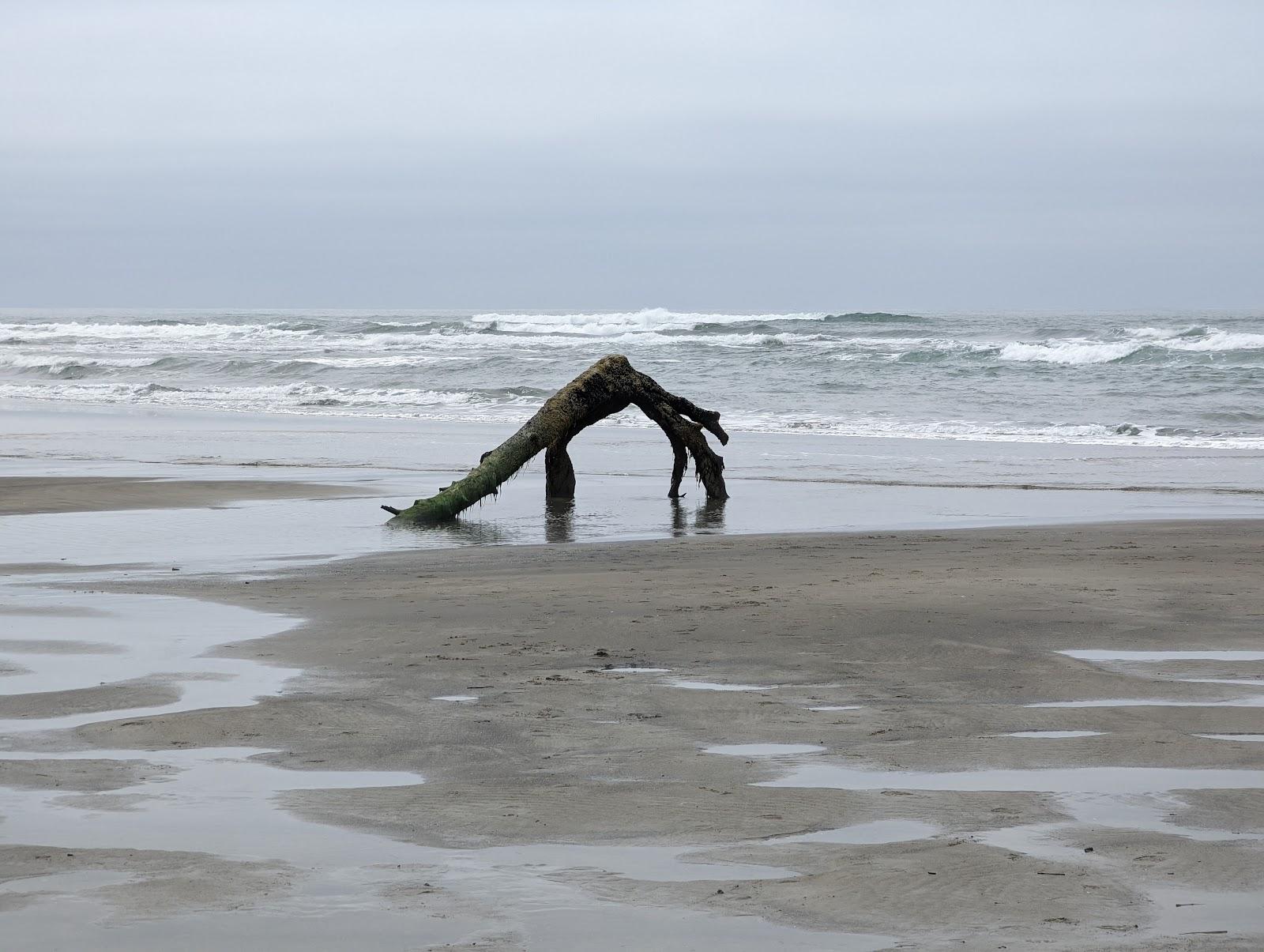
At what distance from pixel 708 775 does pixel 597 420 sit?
29.0 feet

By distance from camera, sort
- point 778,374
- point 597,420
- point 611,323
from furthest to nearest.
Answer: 1. point 611,323
2. point 778,374
3. point 597,420

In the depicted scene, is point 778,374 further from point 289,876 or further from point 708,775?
point 289,876

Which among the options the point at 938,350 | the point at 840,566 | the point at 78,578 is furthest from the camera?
the point at 938,350

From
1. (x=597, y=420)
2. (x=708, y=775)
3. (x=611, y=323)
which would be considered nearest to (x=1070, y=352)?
(x=597, y=420)

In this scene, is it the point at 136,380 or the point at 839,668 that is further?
the point at 136,380

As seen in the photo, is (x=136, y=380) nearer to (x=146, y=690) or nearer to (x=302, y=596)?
(x=302, y=596)

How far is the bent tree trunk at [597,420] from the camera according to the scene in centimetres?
1193

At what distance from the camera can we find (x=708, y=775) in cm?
380

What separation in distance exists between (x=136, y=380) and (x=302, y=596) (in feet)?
98.9

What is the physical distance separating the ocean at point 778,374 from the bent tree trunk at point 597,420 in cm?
775

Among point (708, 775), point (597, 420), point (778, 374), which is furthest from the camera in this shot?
point (778, 374)

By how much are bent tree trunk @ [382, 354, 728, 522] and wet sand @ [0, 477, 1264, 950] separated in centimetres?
488

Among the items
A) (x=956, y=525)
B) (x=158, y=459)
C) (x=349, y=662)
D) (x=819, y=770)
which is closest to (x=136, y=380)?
(x=158, y=459)

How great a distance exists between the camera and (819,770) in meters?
3.84
